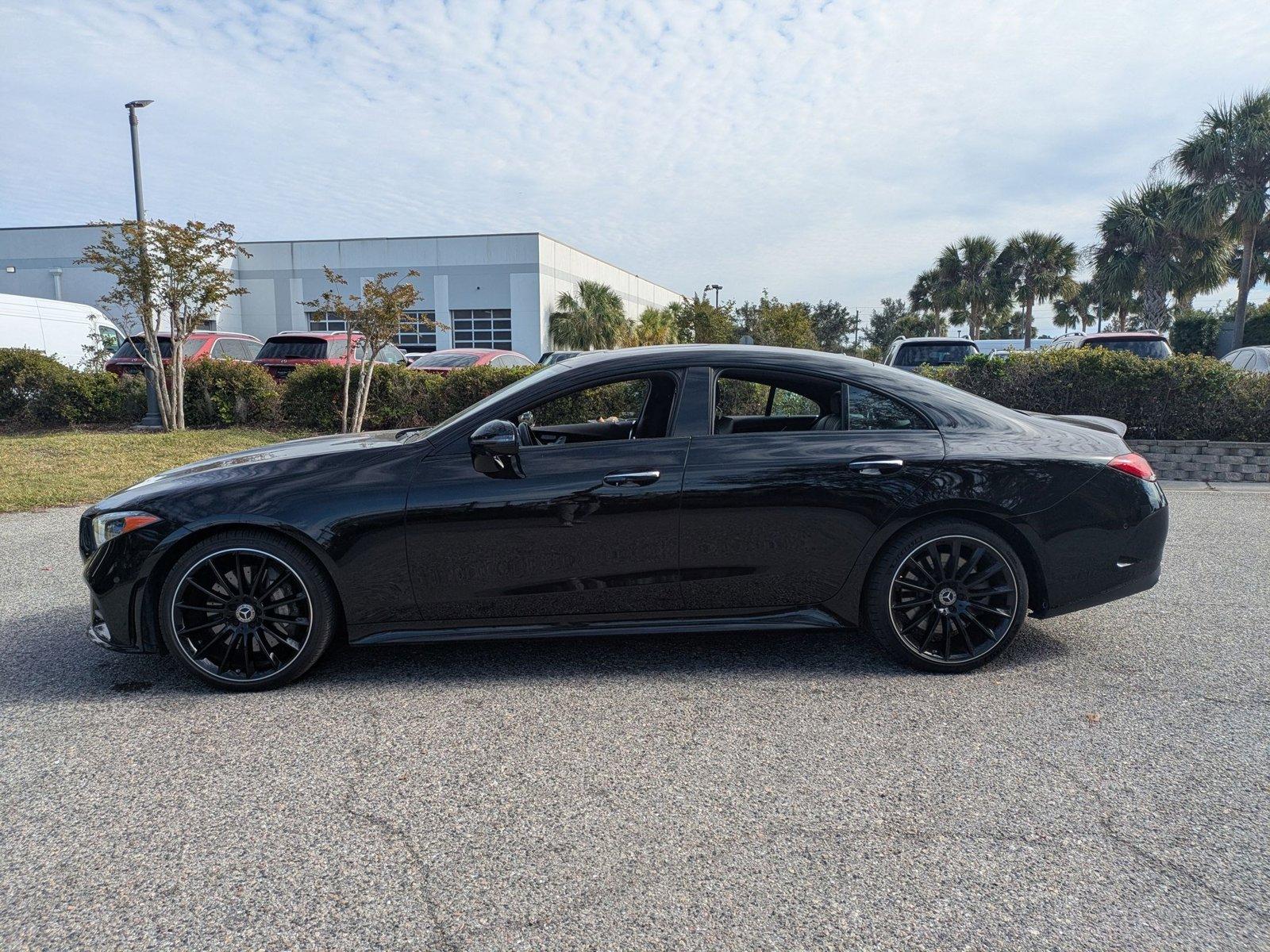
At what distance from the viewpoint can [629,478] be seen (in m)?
3.65

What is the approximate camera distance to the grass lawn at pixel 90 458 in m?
8.91

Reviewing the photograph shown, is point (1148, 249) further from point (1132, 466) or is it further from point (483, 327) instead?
point (1132, 466)

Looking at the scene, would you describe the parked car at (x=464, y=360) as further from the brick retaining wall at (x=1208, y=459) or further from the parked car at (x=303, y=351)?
the brick retaining wall at (x=1208, y=459)

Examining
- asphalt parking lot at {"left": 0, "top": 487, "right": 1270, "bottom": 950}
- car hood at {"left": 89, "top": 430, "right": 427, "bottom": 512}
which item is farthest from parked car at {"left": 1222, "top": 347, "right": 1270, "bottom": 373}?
car hood at {"left": 89, "top": 430, "right": 427, "bottom": 512}

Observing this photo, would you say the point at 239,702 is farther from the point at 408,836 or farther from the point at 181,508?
the point at 408,836

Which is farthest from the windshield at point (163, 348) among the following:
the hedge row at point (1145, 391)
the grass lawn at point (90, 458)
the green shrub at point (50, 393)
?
the hedge row at point (1145, 391)

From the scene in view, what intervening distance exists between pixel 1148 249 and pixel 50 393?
3566 centimetres

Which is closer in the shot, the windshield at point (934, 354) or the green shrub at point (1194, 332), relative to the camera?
the windshield at point (934, 354)

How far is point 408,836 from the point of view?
2.50 metres

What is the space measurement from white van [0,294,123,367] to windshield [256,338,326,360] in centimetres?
357

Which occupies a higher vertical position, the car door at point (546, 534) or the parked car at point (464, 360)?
the parked car at point (464, 360)

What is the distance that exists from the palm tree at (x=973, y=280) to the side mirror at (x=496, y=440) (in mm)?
50556

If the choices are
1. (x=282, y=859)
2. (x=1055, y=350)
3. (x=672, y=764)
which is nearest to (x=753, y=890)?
(x=672, y=764)

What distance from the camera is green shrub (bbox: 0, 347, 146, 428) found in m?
13.4
